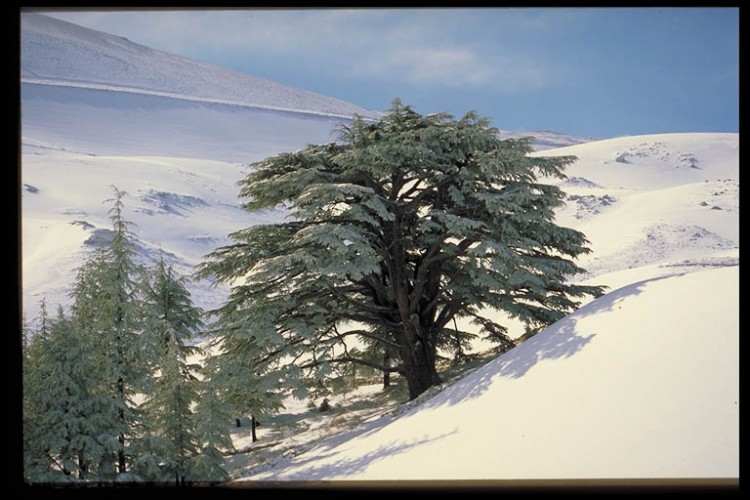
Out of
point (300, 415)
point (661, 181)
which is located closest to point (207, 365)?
point (300, 415)

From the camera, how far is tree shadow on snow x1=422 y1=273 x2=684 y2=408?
19.2 ft

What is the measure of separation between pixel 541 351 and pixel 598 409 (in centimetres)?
143

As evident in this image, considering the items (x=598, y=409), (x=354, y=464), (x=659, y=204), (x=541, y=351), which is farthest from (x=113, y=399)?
(x=659, y=204)

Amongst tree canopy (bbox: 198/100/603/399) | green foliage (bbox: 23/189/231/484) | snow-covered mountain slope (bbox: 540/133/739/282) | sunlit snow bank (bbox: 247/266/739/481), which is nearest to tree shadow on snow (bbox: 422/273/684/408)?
sunlit snow bank (bbox: 247/266/739/481)

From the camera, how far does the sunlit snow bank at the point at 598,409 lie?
423 centimetres

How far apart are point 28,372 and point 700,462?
749 cm

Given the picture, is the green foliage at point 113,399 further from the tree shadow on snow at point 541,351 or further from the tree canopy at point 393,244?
the tree shadow on snow at point 541,351

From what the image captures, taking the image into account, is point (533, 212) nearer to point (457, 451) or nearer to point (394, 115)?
point (394, 115)

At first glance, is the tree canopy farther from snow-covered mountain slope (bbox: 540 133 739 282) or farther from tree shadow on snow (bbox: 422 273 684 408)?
snow-covered mountain slope (bbox: 540 133 739 282)

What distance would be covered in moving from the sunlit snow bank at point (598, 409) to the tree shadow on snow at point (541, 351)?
0.9 inches

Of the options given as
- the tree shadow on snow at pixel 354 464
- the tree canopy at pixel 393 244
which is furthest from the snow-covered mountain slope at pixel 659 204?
the tree shadow on snow at pixel 354 464

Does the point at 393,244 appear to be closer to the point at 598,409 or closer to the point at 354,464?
the point at 354,464

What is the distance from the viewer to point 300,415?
11570 millimetres

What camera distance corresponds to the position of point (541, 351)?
609 cm
